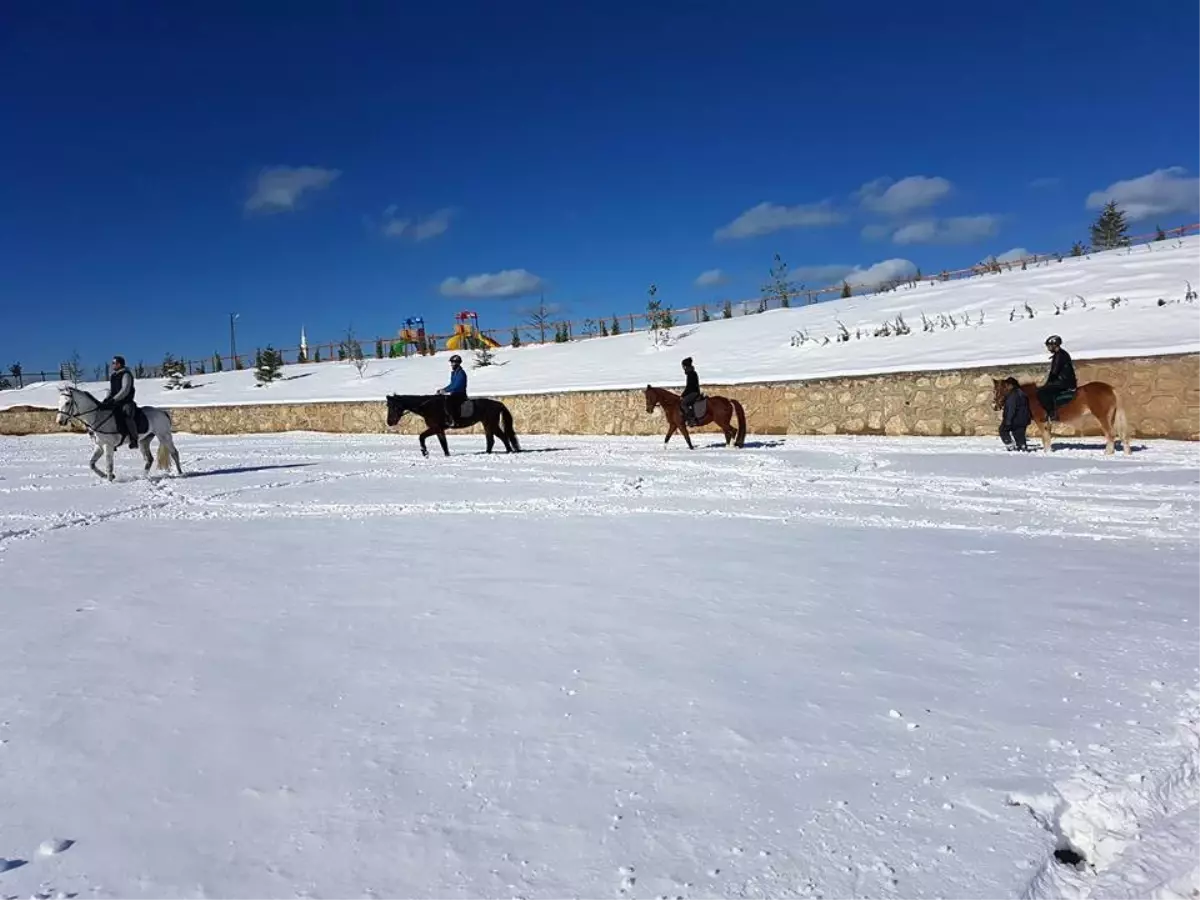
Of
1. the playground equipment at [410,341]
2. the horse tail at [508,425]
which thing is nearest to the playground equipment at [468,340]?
the playground equipment at [410,341]

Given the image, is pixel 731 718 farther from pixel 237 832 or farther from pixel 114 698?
pixel 114 698

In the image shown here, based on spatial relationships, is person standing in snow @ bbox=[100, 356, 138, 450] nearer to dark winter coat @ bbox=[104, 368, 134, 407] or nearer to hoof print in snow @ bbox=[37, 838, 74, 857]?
dark winter coat @ bbox=[104, 368, 134, 407]

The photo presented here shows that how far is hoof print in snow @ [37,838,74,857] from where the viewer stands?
2254 mm

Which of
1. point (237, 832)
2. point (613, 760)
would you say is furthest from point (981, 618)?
point (237, 832)

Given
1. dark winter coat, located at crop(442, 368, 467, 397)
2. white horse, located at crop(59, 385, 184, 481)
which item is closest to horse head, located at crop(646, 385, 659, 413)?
dark winter coat, located at crop(442, 368, 467, 397)

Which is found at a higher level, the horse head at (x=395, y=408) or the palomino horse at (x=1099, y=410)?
the horse head at (x=395, y=408)

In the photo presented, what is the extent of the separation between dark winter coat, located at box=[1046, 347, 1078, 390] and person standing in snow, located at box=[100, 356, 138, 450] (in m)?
14.4

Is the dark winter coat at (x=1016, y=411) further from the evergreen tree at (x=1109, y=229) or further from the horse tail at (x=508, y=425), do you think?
the evergreen tree at (x=1109, y=229)

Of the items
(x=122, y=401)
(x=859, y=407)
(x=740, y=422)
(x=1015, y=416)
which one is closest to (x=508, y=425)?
(x=740, y=422)

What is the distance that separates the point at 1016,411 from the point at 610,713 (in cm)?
1196

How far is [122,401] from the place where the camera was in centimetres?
1247

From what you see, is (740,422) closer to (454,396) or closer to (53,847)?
(454,396)

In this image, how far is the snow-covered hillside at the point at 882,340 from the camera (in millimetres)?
17266

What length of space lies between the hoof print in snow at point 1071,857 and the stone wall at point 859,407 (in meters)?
12.7
